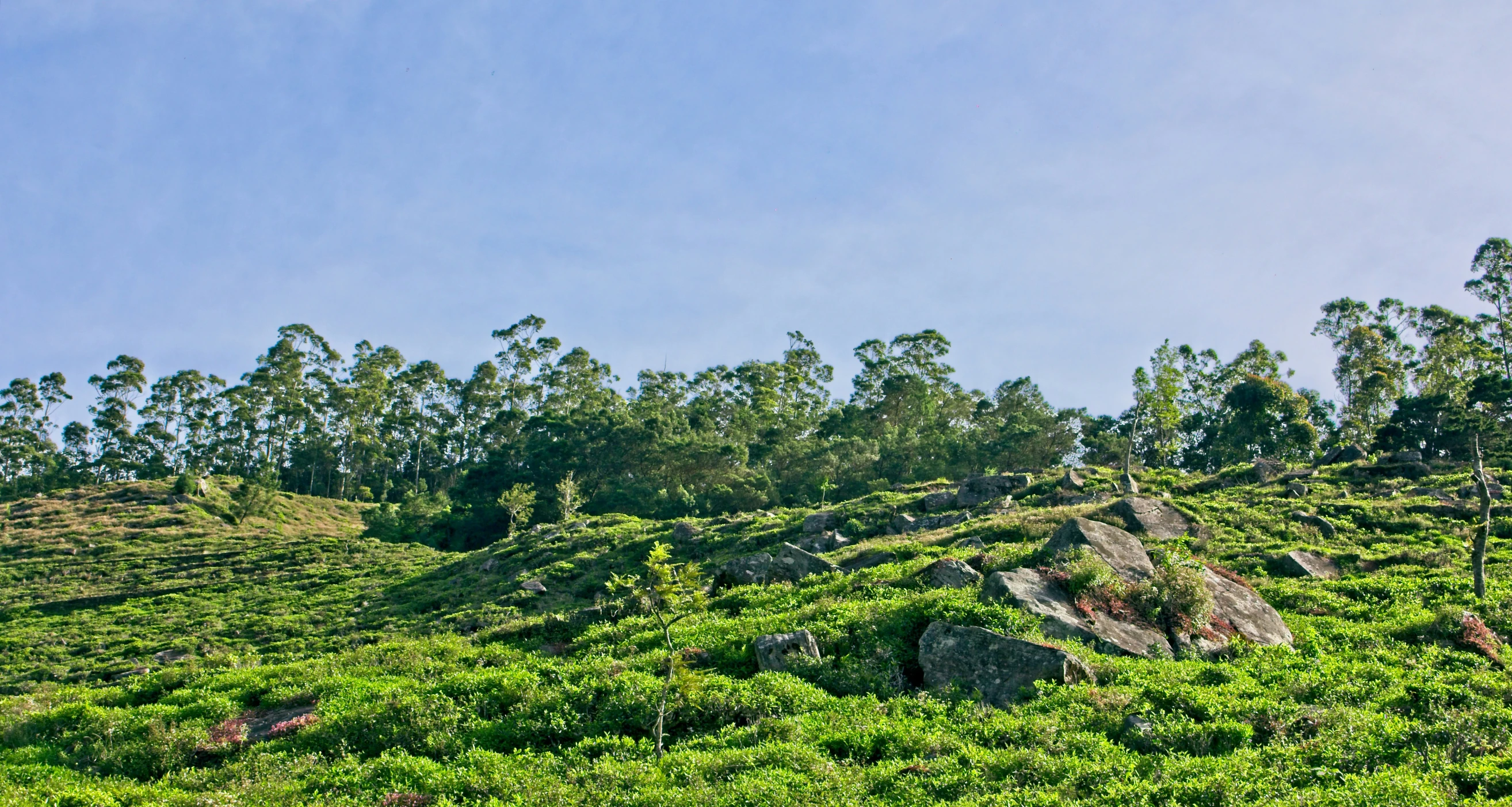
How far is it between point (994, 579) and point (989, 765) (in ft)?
22.5

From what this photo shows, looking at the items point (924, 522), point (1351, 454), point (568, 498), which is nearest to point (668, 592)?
point (924, 522)

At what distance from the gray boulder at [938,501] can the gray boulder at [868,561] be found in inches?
546

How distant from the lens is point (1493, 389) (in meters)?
49.9

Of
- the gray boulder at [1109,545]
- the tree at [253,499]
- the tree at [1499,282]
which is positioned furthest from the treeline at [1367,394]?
the tree at [253,499]

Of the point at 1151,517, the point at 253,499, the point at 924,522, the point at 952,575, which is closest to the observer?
the point at 952,575

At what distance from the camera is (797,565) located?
22719 mm

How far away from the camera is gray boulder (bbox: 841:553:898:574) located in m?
23.2

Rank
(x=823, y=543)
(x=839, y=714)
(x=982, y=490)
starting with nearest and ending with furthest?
(x=839, y=714) < (x=823, y=543) < (x=982, y=490)

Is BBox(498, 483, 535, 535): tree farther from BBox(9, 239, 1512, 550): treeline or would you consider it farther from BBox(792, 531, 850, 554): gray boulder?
BBox(792, 531, 850, 554): gray boulder

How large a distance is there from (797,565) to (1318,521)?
1807 centimetres

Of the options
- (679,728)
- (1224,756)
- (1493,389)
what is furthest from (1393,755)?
(1493,389)

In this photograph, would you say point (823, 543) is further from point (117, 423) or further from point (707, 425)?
point (117, 423)

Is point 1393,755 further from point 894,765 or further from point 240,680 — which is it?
point 240,680

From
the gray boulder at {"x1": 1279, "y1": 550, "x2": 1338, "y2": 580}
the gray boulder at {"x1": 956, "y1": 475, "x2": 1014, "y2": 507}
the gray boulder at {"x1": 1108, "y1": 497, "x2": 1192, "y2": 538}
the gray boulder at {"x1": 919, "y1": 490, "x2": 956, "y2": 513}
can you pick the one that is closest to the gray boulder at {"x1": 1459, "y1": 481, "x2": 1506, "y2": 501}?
the gray boulder at {"x1": 1108, "y1": 497, "x2": 1192, "y2": 538}
